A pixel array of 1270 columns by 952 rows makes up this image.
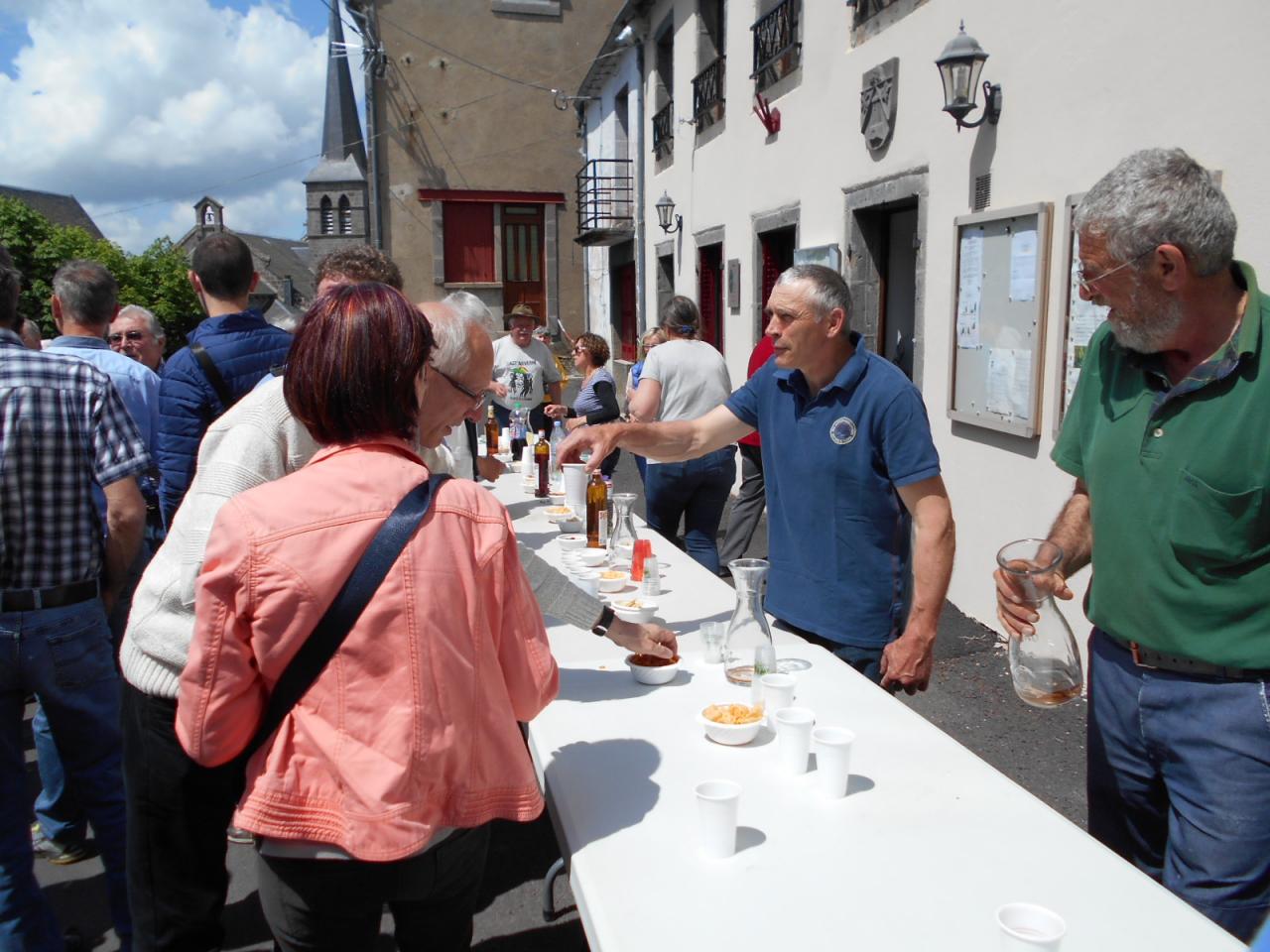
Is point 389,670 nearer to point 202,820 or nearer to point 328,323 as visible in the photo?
point 328,323

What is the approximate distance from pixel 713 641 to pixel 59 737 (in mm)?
1766

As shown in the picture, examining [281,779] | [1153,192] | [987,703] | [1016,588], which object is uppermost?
[1153,192]

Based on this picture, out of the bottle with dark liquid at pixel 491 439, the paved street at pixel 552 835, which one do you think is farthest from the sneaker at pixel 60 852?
the bottle with dark liquid at pixel 491 439

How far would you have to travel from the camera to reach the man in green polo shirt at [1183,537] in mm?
1800

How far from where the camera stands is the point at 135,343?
488cm

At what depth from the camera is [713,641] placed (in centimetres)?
249

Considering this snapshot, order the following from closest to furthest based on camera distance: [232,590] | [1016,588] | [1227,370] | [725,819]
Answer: [232,590], [725,819], [1227,370], [1016,588]

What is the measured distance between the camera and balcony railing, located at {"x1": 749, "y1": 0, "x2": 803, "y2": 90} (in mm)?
7941

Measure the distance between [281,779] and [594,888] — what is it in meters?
0.51

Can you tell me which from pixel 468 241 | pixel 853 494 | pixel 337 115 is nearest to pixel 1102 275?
pixel 853 494

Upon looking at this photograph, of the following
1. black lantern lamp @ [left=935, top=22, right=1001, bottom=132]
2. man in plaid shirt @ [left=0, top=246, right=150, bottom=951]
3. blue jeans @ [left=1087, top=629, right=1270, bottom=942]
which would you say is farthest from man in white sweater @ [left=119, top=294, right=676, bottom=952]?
black lantern lamp @ [left=935, top=22, right=1001, bottom=132]

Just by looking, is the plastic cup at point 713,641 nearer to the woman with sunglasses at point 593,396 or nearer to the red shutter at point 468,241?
the woman with sunglasses at point 593,396

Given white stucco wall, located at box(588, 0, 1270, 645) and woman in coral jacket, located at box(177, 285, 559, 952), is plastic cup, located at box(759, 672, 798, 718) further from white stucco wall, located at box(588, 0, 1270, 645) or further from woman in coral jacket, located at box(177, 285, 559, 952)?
white stucco wall, located at box(588, 0, 1270, 645)

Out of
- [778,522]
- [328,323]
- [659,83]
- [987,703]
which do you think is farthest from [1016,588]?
[659,83]
